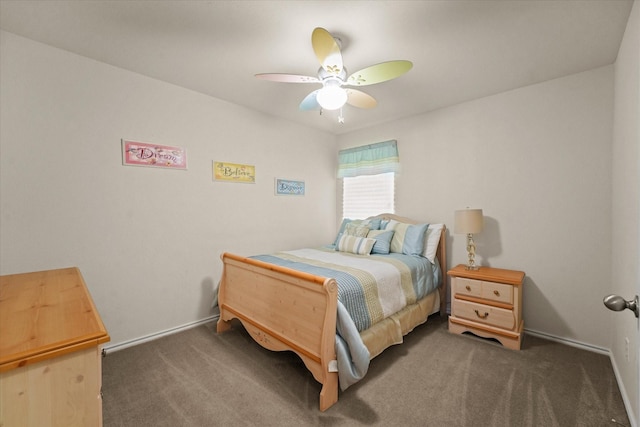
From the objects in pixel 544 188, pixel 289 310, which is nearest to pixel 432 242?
pixel 544 188

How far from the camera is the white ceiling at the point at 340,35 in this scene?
1700 millimetres

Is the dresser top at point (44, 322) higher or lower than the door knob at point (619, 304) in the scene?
lower

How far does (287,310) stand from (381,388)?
2.71ft

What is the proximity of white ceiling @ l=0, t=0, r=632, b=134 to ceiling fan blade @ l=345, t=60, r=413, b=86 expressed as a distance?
0.29 m

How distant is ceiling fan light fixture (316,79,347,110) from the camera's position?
76.7 inches

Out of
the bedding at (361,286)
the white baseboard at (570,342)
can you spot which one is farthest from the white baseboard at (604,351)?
the bedding at (361,286)

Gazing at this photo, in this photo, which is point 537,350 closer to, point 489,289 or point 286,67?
point 489,289

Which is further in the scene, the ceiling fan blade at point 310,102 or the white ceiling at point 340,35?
the ceiling fan blade at point 310,102

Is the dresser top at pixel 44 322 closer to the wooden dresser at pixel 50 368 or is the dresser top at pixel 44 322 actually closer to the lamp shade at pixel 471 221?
the wooden dresser at pixel 50 368

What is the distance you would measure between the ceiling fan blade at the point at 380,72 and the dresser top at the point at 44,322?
6.28 ft

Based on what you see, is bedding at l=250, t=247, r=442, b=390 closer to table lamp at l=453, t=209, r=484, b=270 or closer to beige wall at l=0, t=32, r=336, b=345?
table lamp at l=453, t=209, r=484, b=270

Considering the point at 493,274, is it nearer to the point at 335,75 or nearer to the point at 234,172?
the point at 335,75

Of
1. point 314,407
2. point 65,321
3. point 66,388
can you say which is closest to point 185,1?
point 65,321

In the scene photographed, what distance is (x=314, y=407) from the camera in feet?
5.67
